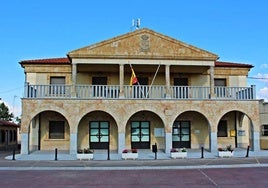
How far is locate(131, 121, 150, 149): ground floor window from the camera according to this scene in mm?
26125

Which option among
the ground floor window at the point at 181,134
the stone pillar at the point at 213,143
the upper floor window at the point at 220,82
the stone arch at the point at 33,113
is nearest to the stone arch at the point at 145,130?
the ground floor window at the point at 181,134

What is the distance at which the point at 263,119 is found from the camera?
30.1 m

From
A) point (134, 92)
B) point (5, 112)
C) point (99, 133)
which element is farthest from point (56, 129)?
point (5, 112)

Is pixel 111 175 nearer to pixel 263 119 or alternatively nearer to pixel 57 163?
pixel 57 163

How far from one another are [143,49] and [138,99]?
386cm

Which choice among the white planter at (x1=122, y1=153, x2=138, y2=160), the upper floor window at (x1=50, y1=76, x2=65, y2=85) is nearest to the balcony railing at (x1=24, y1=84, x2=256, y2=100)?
the upper floor window at (x1=50, y1=76, x2=65, y2=85)

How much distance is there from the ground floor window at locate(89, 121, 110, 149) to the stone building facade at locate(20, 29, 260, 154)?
81 millimetres

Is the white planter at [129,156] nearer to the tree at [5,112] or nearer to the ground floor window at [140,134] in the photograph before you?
the ground floor window at [140,134]

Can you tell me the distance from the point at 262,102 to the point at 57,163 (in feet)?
68.5

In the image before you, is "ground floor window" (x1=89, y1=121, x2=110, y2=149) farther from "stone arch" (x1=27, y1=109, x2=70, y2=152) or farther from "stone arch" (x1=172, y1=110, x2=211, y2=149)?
"stone arch" (x1=172, y1=110, x2=211, y2=149)

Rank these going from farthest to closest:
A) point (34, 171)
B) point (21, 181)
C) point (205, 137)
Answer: point (205, 137)
point (34, 171)
point (21, 181)

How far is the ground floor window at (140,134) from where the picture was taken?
26.1 meters

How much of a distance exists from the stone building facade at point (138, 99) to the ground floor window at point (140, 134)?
0.02 meters

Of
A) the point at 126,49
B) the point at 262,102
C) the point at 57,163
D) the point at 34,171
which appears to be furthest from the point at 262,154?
the point at 34,171
